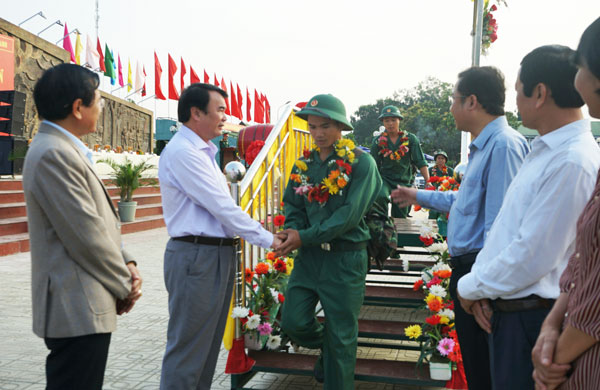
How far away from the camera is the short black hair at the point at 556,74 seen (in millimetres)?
1799

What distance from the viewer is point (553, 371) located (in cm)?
136

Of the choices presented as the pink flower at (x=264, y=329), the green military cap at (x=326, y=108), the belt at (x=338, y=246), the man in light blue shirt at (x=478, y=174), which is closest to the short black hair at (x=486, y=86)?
the man in light blue shirt at (x=478, y=174)

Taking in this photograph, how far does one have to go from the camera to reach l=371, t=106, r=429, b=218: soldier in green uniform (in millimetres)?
6828

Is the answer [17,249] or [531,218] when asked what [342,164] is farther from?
[17,249]

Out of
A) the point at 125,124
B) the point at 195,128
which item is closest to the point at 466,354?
the point at 195,128

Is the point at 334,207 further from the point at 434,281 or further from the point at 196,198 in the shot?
the point at 434,281

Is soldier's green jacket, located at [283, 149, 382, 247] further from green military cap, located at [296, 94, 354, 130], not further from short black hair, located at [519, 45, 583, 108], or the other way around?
short black hair, located at [519, 45, 583, 108]

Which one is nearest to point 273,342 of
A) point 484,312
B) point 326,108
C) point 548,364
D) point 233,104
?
point 326,108

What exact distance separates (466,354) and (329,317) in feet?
2.91

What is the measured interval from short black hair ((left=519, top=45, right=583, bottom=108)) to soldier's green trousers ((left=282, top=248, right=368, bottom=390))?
1.64 m

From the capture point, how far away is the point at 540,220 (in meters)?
1.66

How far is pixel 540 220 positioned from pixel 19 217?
425 inches

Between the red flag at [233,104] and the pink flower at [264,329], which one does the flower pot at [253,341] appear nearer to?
the pink flower at [264,329]

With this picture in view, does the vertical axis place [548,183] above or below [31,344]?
above
